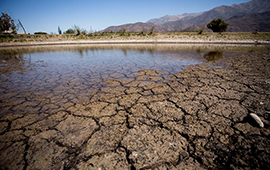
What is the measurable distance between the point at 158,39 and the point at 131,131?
60.6 ft

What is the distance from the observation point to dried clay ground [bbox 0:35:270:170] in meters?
1.28

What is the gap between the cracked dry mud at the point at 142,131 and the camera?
1279 millimetres

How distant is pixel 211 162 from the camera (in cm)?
124

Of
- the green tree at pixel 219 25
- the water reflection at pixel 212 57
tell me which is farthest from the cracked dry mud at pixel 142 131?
the green tree at pixel 219 25

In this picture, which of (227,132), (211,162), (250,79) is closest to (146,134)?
(211,162)

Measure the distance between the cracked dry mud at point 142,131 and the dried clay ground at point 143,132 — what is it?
Result: 1 centimetres

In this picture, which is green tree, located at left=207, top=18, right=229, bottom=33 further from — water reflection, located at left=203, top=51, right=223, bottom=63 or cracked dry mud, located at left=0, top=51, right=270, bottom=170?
cracked dry mud, located at left=0, top=51, right=270, bottom=170

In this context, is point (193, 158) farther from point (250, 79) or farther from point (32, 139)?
point (250, 79)

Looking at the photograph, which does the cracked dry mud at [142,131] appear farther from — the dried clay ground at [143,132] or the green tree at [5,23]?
the green tree at [5,23]

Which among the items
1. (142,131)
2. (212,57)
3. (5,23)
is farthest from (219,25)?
(5,23)

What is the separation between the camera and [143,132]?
1.66 metres

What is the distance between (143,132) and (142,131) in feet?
0.08

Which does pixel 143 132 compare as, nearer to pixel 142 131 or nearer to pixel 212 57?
pixel 142 131

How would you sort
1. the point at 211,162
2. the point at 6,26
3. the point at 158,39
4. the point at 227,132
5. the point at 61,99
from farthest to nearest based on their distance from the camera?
the point at 6,26 → the point at 158,39 → the point at 61,99 → the point at 227,132 → the point at 211,162
